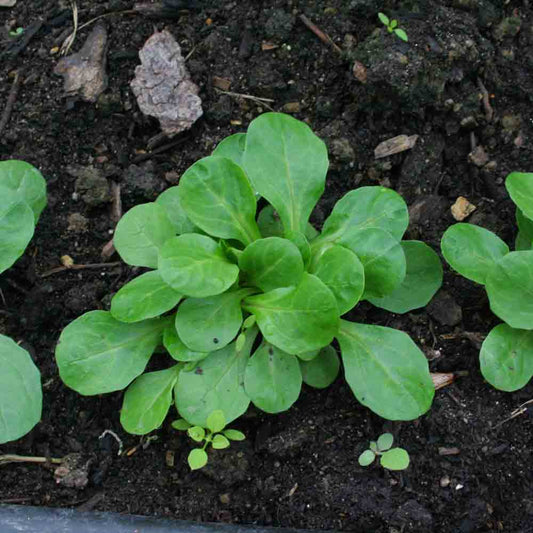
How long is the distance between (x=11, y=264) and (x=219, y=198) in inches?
23.0

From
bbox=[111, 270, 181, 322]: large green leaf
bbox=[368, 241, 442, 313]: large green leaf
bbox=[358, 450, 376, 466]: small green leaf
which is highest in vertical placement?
bbox=[111, 270, 181, 322]: large green leaf

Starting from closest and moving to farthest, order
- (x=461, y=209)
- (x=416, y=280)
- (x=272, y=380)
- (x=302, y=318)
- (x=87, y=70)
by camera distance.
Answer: (x=302, y=318) → (x=272, y=380) → (x=416, y=280) → (x=461, y=209) → (x=87, y=70)

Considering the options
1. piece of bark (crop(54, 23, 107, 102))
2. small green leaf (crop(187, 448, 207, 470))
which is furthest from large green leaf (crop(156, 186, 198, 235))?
small green leaf (crop(187, 448, 207, 470))

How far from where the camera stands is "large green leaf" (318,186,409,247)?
6.20 ft

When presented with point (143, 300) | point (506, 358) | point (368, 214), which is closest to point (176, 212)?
point (143, 300)

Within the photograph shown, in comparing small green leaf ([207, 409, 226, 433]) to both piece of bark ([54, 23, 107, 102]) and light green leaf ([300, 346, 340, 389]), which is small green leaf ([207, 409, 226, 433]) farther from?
piece of bark ([54, 23, 107, 102])

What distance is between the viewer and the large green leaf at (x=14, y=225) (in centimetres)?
189

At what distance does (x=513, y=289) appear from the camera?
1875mm

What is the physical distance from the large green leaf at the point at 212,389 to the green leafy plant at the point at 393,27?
42.4 inches

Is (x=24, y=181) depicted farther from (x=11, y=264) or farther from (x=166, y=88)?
(x=166, y=88)

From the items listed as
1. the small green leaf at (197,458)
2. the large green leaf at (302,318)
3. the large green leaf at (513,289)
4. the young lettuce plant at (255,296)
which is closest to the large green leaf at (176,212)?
the young lettuce plant at (255,296)

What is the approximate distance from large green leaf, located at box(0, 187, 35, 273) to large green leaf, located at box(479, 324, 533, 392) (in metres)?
1.25

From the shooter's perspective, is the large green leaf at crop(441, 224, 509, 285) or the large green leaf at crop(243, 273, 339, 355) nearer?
the large green leaf at crop(243, 273, 339, 355)

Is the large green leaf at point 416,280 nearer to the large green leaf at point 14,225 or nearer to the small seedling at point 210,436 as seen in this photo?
the small seedling at point 210,436
